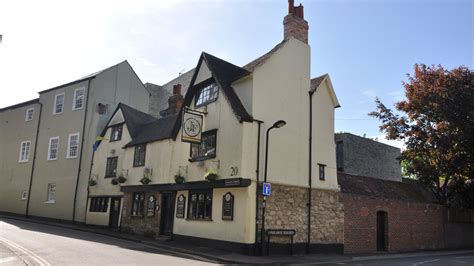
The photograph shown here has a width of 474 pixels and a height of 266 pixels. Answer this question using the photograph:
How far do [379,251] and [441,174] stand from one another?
8.07 m

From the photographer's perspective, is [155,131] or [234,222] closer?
[234,222]

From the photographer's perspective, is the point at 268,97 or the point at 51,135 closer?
the point at 268,97

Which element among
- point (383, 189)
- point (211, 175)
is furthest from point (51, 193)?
point (383, 189)

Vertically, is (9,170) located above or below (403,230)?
above

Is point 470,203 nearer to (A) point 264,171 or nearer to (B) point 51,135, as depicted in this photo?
(A) point 264,171

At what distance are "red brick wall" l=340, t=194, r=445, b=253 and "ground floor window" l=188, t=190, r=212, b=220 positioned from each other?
655 centimetres

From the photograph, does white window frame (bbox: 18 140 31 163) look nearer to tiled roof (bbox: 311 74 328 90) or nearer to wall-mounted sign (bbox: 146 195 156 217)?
wall-mounted sign (bbox: 146 195 156 217)

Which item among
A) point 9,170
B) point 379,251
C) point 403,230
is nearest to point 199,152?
point 379,251

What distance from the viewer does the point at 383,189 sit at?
80.0 feet

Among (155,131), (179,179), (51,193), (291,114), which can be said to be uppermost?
(291,114)

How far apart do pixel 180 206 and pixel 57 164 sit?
14.3 m

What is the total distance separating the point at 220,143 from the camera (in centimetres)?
1845

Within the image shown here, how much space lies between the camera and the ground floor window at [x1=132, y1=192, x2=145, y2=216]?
2300 cm

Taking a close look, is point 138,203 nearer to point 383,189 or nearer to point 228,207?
point 228,207
